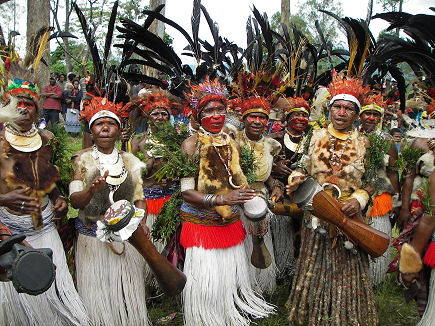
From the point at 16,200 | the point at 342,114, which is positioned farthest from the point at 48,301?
the point at 342,114

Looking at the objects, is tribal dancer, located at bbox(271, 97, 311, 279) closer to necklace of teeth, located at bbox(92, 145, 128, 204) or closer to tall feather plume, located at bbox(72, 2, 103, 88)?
necklace of teeth, located at bbox(92, 145, 128, 204)

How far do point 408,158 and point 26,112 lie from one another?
3.79m

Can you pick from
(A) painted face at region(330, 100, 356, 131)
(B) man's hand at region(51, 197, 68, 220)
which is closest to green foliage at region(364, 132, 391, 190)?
(A) painted face at region(330, 100, 356, 131)

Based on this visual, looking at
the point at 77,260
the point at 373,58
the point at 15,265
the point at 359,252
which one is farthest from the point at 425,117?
the point at 15,265

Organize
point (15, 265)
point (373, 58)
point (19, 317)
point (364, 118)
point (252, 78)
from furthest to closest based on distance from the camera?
1. point (364, 118)
2. point (252, 78)
3. point (373, 58)
4. point (19, 317)
5. point (15, 265)

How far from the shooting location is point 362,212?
4.13m

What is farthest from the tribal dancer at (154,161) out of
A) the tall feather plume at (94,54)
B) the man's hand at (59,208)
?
the man's hand at (59,208)

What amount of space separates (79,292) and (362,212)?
2.76 m

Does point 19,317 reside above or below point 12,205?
below

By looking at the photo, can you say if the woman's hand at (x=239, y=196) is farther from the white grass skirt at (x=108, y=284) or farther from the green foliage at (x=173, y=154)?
the white grass skirt at (x=108, y=284)

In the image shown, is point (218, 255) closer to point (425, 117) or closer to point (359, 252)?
point (359, 252)

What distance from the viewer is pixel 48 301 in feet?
12.2

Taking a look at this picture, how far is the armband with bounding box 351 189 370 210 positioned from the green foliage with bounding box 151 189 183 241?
168cm

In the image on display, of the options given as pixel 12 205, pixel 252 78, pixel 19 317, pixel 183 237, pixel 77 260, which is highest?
pixel 252 78
